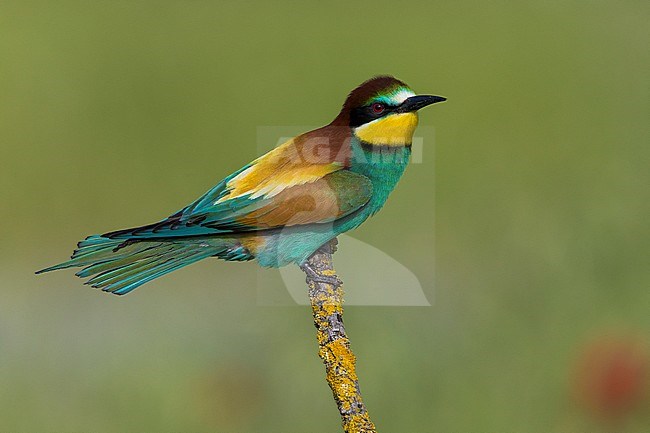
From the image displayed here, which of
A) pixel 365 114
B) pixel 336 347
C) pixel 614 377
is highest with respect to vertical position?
pixel 365 114

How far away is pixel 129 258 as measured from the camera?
139 cm

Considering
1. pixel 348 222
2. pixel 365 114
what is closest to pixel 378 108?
pixel 365 114

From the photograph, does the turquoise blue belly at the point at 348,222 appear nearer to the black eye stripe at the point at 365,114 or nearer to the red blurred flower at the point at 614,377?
the black eye stripe at the point at 365,114

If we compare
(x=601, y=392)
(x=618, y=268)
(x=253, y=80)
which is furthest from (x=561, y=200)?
(x=253, y=80)

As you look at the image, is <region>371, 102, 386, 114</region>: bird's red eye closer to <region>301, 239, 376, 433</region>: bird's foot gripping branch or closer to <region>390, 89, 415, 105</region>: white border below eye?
<region>390, 89, 415, 105</region>: white border below eye

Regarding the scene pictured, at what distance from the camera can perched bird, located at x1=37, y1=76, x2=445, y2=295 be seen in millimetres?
1368

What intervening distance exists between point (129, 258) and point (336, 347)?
33 cm

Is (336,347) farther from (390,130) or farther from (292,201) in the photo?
(390,130)

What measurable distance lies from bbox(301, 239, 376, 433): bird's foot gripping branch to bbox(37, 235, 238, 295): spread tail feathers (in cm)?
17

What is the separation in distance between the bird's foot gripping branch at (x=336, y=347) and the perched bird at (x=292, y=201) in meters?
0.08

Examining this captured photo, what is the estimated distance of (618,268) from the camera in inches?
86.3

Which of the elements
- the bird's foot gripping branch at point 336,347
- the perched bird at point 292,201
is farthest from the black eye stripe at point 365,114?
the bird's foot gripping branch at point 336,347

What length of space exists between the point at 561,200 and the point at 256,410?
141 centimetres

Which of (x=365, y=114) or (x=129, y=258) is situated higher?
(x=365, y=114)
